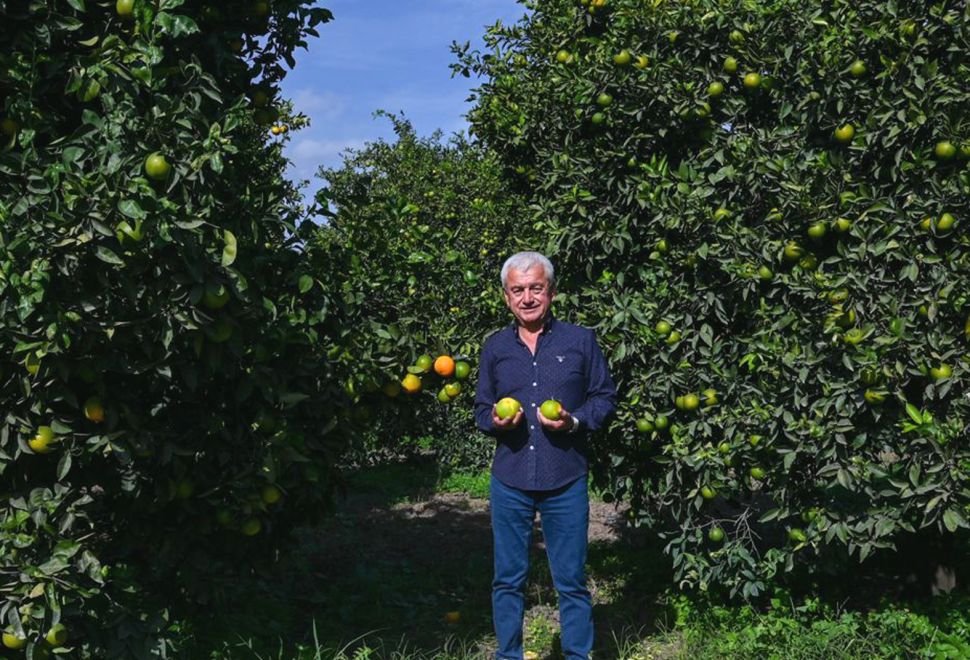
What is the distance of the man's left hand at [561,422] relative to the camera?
156 inches

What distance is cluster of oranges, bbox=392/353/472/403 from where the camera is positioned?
15.0 ft

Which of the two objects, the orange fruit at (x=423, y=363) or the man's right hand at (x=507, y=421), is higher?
the orange fruit at (x=423, y=363)

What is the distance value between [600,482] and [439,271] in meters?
1.80

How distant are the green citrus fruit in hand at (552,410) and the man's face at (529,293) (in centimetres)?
41

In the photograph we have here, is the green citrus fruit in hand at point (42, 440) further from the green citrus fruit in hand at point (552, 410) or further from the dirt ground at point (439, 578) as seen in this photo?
the dirt ground at point (439, 578)

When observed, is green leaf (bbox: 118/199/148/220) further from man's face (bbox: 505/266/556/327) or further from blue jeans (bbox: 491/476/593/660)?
blue jeans (bbox: 491/476/593/660)

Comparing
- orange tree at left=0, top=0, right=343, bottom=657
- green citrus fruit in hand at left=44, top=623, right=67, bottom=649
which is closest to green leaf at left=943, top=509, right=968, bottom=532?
orange tree at left=0, top=0, right=343, bottom=657

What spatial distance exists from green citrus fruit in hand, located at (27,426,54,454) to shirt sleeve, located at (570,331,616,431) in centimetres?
208

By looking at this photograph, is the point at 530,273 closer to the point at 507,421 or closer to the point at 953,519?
the point at 507,421

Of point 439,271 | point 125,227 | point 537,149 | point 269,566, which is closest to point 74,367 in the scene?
point 125,227

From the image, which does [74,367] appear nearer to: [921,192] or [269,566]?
[269,566]

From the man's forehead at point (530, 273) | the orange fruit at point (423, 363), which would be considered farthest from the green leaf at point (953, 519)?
the orange fruit at point (423, 363)

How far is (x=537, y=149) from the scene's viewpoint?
592 centimetres

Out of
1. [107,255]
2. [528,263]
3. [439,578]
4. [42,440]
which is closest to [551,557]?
[528,263]
